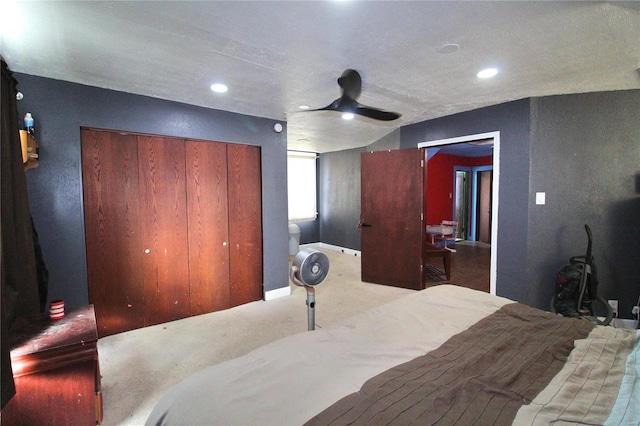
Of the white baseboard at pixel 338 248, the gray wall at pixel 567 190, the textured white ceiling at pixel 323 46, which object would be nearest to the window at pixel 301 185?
the white baseboard at pixel 338 248

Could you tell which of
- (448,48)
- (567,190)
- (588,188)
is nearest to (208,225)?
(448,48)

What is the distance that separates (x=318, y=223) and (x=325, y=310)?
12.4ft

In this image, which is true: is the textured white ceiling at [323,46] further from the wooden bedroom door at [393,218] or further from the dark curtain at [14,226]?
the wooden bedroom door at [393,218]

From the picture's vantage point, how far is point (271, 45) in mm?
1867

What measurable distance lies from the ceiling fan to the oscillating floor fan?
3.33 feet

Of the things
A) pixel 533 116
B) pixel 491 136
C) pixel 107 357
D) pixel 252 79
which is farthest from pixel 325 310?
pixel 533 116

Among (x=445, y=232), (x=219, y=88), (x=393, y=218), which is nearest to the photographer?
(x=219, y=88)

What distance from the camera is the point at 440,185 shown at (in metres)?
7.18

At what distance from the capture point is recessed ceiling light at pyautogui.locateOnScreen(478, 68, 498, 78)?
7.51 feet

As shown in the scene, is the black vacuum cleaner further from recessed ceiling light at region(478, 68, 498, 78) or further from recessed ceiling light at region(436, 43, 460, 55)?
recessed ceiling light at region(436, 43, 460, 55)

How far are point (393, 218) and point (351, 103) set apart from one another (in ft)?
7.96

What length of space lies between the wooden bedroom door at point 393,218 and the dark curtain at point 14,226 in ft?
11.9

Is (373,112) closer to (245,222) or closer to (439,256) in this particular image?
(245,222)

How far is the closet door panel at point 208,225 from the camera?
314 cm
